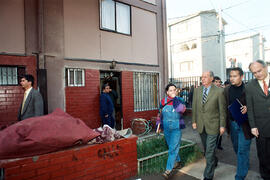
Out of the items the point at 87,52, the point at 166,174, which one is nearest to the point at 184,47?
the point at 87,52

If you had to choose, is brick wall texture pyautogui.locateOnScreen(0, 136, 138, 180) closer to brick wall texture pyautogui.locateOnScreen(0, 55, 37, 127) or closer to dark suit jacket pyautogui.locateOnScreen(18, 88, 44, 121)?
dark suit jacket pyautogui.locateOnScreen(18, 88, 44, 121)

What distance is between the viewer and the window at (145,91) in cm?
796

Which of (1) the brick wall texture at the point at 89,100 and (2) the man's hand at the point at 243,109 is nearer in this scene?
(2) the man's hand at the point at 243,109

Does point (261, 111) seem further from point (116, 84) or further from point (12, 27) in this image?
point (12, 27)

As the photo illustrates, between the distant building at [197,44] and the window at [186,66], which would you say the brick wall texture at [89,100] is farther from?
the window at [186,66]

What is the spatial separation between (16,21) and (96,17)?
103 inches

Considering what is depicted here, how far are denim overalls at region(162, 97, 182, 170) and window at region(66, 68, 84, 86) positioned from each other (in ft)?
12.0

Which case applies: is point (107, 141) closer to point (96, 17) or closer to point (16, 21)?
point (16, 21)

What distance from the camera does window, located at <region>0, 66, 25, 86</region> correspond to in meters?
4.91

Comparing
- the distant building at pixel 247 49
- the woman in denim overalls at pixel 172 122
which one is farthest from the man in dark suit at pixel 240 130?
the distant building at pixel 247 49

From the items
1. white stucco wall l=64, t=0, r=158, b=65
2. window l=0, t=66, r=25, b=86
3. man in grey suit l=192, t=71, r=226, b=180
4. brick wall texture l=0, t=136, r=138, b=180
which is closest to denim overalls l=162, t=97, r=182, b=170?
man in grey suit l=192, t=71, r=226, b=180

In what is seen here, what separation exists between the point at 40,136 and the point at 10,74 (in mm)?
3675

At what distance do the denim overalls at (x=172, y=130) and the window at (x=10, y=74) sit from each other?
429 cm

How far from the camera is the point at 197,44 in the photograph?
2034 centimetres
